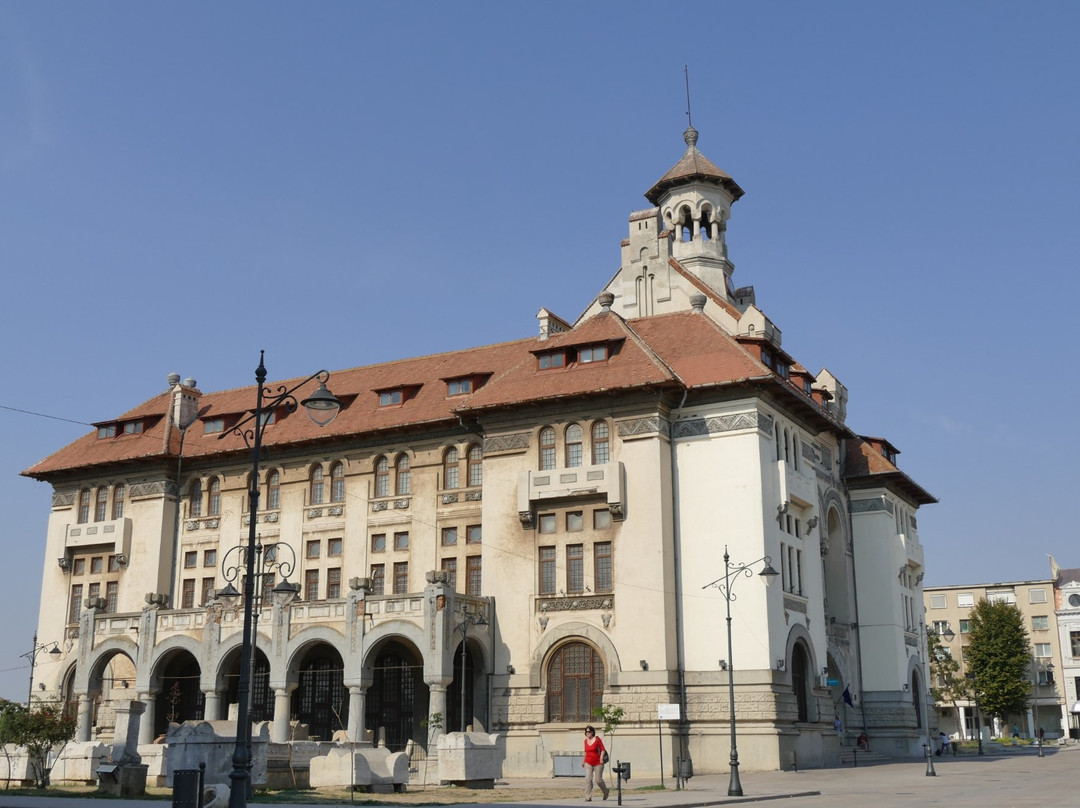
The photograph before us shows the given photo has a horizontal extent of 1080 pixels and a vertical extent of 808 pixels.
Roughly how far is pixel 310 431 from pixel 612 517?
15789 mm

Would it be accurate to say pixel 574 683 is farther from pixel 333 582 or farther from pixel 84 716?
pixel 84 716

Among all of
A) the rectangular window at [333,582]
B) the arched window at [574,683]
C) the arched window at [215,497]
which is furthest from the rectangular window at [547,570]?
the arched window at [215,497]

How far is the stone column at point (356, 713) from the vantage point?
41.9 meters

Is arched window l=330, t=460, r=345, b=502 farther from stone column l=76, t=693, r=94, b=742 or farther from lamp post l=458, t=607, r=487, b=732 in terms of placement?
stone column l=76, t=693, r=94, b=742

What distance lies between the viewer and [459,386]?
49.7 m

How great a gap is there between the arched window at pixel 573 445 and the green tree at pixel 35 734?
19987 mm

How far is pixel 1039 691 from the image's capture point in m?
98.4

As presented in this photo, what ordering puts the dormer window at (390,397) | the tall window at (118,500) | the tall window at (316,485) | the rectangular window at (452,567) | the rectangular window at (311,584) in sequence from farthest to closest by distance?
the tall window at (118,500), the dormer window at (390,397), the tall window at (316,485), the rectangular window at (311,584), the rectangular window at (452,567)

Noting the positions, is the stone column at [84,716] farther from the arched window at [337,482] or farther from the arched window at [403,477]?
the arched window at [403,477]

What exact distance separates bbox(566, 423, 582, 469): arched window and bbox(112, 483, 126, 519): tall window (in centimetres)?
2368

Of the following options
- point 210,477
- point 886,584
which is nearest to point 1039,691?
point 886,584

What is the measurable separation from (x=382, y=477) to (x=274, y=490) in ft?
19.4

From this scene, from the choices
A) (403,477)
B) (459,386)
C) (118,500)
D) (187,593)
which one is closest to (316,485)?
(403,477)

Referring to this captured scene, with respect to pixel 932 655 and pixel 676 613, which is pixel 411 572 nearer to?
pixel 676 613
